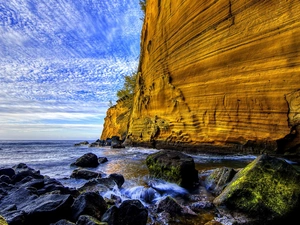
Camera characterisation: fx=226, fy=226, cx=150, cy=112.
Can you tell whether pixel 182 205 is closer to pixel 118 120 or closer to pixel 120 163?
pixel 120 163

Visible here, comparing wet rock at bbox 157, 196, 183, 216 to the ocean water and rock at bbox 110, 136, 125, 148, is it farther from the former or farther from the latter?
rock at bbox 110, 136, 125, 148

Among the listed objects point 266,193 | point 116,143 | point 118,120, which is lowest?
point 266,193

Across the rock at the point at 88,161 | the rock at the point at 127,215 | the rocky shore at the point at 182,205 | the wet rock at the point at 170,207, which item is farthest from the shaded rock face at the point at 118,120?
the rock at the point at 127,215

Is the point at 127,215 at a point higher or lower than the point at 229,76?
lower

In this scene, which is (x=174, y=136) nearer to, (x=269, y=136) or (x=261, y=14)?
(x=269, y=136)

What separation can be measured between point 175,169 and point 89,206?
295 centimetres

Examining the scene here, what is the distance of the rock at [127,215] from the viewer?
143 inches

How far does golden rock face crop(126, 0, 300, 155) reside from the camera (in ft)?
29.1

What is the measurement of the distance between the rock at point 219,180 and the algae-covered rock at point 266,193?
107 cm

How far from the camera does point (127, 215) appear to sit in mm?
3682

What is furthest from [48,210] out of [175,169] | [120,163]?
[120,163]

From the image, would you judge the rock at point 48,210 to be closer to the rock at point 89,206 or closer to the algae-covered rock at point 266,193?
the rock at point 89,206

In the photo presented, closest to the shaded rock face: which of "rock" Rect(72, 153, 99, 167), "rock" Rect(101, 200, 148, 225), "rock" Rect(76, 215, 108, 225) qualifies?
"rock" Rect(72, 153, 99, 167)

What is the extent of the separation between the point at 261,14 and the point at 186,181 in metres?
8.13
